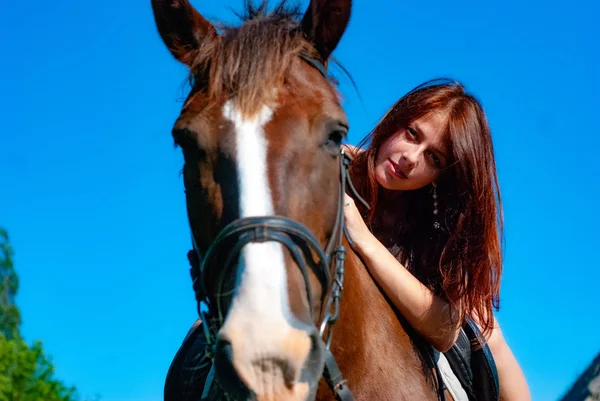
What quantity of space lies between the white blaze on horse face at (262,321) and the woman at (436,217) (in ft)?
3.67

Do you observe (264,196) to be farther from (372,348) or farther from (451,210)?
(451,210)

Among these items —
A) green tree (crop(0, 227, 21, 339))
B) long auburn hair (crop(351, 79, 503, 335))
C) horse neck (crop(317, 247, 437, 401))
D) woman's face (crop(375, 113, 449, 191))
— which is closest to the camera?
horse neck (crop(317, 247, 437, 401))

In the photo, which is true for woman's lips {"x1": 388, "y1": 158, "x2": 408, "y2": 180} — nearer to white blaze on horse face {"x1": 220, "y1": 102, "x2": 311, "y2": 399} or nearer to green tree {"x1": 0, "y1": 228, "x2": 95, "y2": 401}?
white blaze on horse face {"x1": 220, "y1": 102, "x2": 311, "y2": 399}

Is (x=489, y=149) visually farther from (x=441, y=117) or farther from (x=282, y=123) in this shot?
(x=282, y=123)

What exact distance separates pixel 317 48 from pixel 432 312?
1.51 m

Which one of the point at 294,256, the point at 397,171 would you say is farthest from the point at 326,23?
the point at 294,256

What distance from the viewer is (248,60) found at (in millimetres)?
2855

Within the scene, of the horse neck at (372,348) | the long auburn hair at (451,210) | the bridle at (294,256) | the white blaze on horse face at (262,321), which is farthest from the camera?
the long auburn hair at (451,210)

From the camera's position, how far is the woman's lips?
13.5ft

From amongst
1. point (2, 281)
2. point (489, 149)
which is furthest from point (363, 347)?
point (2, 281)

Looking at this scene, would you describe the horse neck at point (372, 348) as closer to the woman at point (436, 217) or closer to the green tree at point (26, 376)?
the woman at point (436, 217)

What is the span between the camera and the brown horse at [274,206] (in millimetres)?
2336

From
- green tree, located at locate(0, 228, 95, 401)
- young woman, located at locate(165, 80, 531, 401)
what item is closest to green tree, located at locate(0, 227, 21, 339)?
green tree, located at locate(0, 228, 95, 401)

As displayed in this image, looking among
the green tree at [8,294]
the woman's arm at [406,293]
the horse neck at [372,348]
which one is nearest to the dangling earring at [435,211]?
the woman's arm at [406,293]
